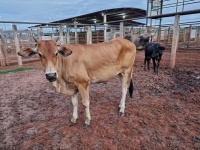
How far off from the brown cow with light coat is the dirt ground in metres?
0.35

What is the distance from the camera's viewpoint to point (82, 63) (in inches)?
120

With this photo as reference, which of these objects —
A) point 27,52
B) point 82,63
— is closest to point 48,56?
point 27,52

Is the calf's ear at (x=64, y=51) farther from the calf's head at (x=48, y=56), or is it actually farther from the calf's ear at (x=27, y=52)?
→ the calf's ear at (x=27, y=52)

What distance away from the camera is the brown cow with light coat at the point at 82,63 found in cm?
254

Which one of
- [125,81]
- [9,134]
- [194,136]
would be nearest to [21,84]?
[9,134]

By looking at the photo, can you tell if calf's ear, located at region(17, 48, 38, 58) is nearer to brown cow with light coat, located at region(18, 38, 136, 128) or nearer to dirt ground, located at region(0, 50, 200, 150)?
brown cow with light coat, located at region(18, 38, 136, 128)

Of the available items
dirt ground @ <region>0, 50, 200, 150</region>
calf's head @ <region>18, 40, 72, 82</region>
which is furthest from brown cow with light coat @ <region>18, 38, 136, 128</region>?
dirt ground @ <region>0, 50, 200, 150</region>

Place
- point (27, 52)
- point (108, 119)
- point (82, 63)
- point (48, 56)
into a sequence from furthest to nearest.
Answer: point (108, 119) → point (82, 63) → point (27, 52) → point (48, 56)

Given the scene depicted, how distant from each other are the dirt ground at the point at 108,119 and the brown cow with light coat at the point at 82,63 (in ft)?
1.16

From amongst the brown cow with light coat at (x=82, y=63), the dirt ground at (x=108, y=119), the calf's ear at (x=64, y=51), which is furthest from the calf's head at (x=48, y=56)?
the dirt ground at (x=108, y=119)

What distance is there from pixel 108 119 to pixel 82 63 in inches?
51.7

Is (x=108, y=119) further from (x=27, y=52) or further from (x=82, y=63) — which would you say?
(x=27, y=52)

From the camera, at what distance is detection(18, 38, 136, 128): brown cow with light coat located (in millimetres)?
2537

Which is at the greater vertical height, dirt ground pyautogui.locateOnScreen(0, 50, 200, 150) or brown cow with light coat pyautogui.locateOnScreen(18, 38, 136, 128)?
brown cow with light coat pyautogui.locateOnScreen(18, 38, 136, 128)
